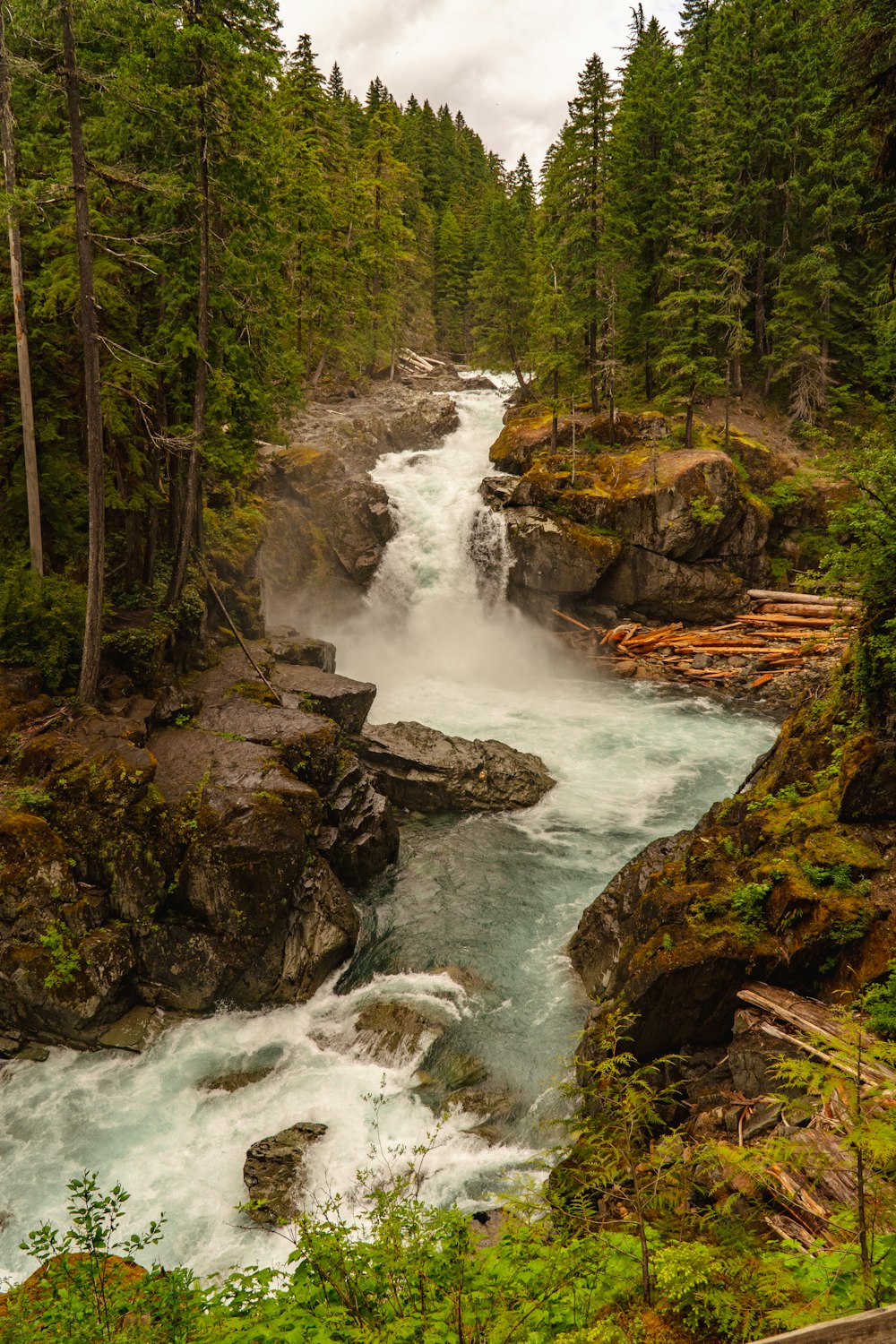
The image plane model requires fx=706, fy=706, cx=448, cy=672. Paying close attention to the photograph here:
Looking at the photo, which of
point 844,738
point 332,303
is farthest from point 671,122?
point 844,738

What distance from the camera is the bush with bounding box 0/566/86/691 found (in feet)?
41.8

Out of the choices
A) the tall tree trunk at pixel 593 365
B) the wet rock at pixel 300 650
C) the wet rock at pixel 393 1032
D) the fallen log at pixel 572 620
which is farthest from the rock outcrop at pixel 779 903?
the tall tree trunk at pixel 593 365

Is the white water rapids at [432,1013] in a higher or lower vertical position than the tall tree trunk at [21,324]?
lower

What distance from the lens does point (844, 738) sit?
8484 mm

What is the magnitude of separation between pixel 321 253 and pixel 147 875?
26019mm

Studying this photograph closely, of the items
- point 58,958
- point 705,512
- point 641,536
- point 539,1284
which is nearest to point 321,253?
point 641,536

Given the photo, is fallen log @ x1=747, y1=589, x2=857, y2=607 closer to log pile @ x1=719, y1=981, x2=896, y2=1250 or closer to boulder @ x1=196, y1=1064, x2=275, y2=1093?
log pile @ x1=719, y1=981, x2=896, y2=1250

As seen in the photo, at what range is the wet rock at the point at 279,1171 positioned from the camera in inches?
306

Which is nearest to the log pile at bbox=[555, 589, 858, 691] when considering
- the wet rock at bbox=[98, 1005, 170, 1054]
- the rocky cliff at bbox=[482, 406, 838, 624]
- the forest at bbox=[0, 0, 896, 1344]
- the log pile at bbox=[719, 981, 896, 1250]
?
the rocky cliff at bbox=[482, 406, 838, 624]

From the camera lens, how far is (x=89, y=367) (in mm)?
11914

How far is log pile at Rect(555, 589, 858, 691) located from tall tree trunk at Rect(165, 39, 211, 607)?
15356mm

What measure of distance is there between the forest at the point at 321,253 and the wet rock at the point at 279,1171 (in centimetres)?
824

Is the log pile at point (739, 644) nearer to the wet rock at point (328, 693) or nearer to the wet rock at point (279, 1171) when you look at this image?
the wet rock at point (328, 693)

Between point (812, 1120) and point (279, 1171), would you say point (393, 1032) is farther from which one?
point (812, 1120)
